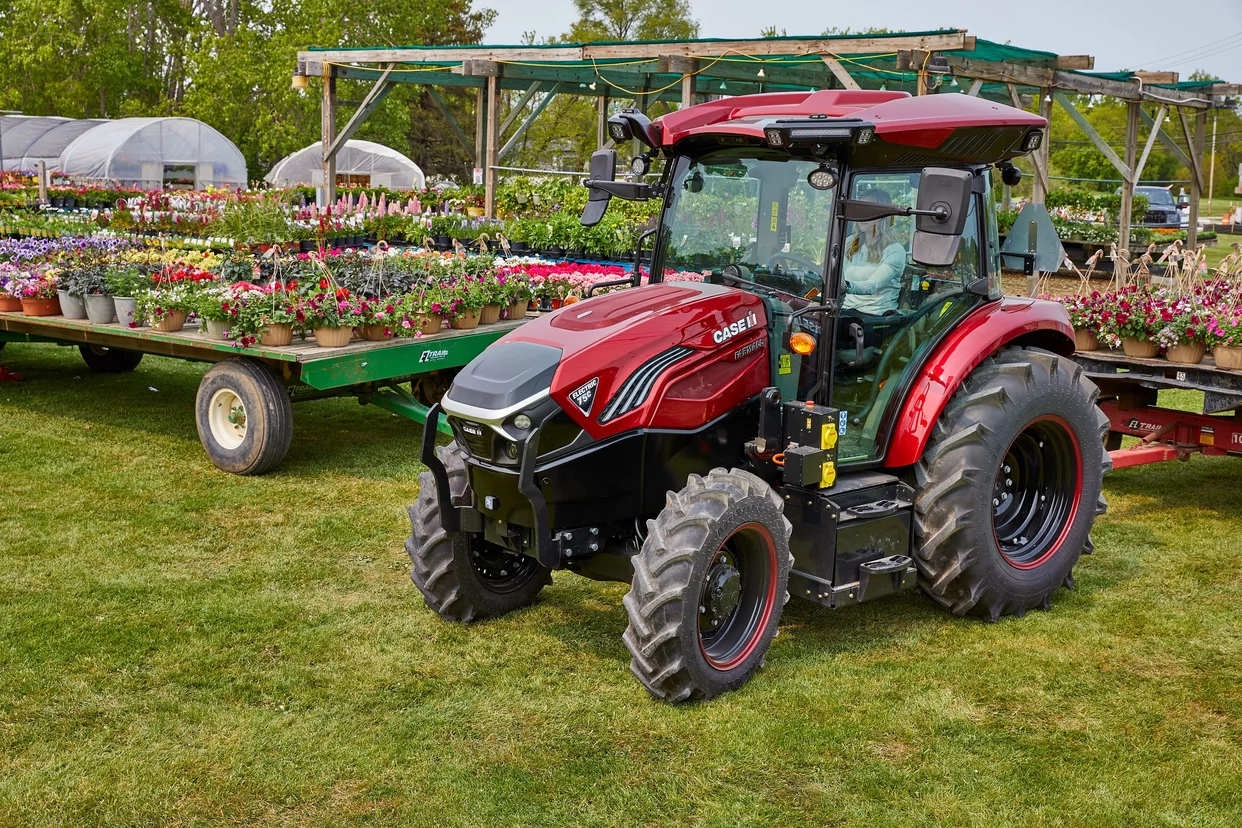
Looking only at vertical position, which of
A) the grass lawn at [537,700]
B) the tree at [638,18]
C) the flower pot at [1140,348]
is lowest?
the grass lawn at [537,700]

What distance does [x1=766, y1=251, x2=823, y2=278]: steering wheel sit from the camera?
15.0 feet

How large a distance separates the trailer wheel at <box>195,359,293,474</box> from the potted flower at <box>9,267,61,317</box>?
74.7 inches

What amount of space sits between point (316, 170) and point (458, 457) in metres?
32.0

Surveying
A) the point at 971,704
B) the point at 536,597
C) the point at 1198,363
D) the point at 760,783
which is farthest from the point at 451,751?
the point at 1198,363

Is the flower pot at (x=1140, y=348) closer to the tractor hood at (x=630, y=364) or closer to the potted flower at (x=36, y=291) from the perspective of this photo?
the tractor hood at (x=630, y=364)

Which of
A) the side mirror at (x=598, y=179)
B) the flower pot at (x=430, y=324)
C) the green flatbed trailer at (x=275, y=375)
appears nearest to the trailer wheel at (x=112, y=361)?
the green flatbed trailer at (x=275, y=375)

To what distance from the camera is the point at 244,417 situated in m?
7.50

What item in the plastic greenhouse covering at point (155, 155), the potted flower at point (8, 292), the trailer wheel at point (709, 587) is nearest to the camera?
the trailer wheel at point (709, 587)

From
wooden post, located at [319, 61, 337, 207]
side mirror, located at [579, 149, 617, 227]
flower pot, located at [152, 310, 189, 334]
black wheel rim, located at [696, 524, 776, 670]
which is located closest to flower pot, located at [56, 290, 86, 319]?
flower pot, located at [152, 310, 189, 334]

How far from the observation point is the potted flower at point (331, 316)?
289 inches

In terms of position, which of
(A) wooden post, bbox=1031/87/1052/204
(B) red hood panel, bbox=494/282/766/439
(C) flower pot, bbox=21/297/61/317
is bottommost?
(C) flower pot, bbox=21/297/61/317

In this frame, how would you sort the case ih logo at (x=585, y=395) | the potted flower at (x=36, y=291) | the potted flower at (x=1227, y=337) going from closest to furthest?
the case ih logo at (x=585, y=395), the potted flower at (x=1227, y=337), the potted flower at (x=36, y=291)

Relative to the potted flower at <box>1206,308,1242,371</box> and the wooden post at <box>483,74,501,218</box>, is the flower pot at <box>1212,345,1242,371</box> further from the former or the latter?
the wooden post at <box>483,74,501,218</box>

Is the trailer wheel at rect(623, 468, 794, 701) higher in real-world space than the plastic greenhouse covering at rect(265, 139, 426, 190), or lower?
lower
